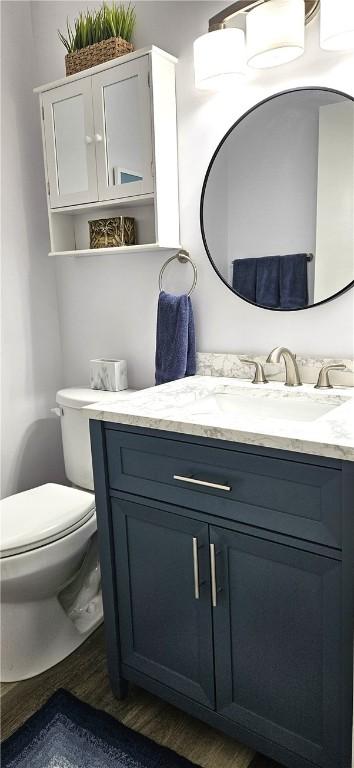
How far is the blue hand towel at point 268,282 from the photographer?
170 cm

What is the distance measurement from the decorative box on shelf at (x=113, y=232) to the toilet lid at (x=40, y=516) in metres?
0.87

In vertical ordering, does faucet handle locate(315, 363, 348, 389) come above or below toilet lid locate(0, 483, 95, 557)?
above

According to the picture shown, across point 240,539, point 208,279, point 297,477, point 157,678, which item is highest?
point 208,279

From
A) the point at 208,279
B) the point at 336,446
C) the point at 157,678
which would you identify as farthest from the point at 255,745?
the point at 208,279

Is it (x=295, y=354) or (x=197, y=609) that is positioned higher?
(x=295, y=354)

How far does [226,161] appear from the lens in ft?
5.74

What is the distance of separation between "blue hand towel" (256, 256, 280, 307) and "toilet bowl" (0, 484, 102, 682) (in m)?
0.86

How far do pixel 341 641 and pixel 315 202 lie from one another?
1117mm

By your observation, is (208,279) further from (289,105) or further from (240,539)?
(240,539)

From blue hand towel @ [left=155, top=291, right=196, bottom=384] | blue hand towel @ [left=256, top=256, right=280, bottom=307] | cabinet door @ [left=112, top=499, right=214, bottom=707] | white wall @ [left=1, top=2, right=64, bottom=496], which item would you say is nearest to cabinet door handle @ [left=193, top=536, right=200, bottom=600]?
cabinet door @ [left=112, top=499, right=214, bottom=707]

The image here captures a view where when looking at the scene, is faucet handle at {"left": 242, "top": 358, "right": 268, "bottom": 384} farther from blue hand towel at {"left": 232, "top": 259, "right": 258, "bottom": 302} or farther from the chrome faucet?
blue hand towel at {"left": 232, "top": 259, "right": 258, "bottom": 302}

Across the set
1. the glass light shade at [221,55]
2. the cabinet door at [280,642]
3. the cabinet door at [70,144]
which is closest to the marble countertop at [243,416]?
the cabinet door at [280,642]

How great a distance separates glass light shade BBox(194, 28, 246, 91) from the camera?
160 cm

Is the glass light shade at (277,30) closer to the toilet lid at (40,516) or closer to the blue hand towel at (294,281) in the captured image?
the blue hand towel at (294,281)
